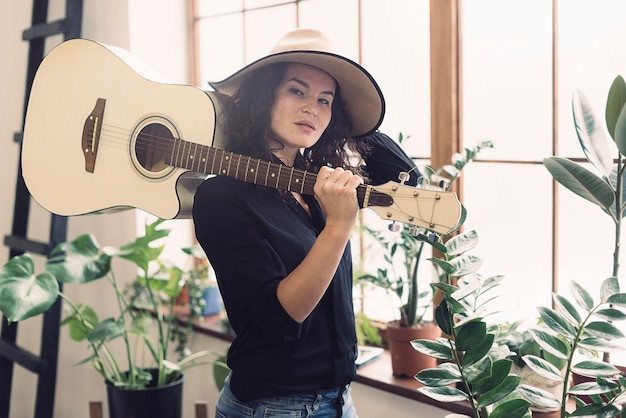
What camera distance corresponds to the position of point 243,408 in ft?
4.24

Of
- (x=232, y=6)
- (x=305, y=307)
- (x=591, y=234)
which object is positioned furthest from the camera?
(x=232, y=6)

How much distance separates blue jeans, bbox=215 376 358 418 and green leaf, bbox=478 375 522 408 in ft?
0.97

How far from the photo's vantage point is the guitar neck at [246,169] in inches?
42.8

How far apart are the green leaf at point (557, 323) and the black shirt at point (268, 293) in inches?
14.1

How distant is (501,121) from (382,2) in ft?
1.68

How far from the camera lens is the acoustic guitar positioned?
49.0 inches

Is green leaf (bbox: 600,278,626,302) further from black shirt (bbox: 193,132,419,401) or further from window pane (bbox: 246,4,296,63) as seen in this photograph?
window pane (bbox: 246,4,296,63)

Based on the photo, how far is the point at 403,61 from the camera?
6.52 feet

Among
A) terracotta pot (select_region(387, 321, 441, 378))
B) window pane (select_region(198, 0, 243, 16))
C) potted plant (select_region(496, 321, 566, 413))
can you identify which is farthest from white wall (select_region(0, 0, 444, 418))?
potted plant (select_region(496, 321, 566, 413))

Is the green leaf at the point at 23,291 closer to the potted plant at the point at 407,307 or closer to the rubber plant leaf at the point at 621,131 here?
the potted plant at the point at 407,307

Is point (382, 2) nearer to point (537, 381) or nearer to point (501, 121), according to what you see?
point (501, 121)

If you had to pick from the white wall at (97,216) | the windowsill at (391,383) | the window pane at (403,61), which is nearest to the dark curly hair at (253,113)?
the window pane at (403,61)

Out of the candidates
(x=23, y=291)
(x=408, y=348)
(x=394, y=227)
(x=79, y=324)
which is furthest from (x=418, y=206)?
(x=79, y=324)

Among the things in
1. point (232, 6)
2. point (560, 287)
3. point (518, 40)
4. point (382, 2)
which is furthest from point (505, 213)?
point (232, 6)
